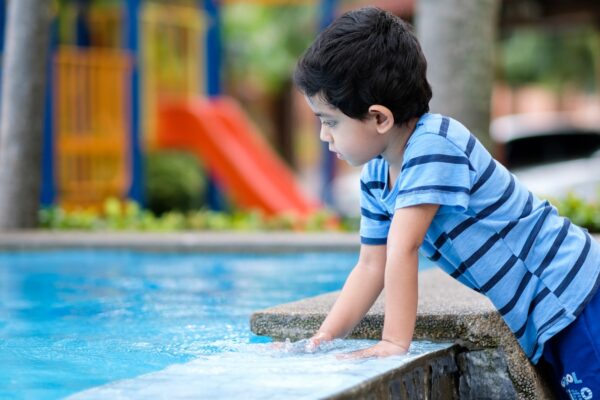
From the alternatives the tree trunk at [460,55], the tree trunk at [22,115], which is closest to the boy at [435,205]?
the tree trunk at [460,55]

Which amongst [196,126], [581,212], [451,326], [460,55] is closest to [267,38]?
[196,126]

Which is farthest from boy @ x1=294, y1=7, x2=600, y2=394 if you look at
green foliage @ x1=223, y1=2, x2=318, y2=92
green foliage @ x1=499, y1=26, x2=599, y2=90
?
green foliage @ x1=499, y1=26, x2=599, y2=90

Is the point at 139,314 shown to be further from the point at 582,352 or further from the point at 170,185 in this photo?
the point at 170,185

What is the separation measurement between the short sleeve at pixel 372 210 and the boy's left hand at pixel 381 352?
1.17ft

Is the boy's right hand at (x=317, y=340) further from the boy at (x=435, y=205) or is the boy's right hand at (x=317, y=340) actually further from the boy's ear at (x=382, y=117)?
the boy's ear at (x=382, y=117)

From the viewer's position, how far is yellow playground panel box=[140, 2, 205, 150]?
13.8m

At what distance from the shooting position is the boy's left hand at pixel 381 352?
2.87 m

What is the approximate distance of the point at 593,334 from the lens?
2908mm

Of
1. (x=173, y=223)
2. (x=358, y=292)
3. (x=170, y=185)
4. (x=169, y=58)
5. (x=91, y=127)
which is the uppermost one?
(x=169, y=58)

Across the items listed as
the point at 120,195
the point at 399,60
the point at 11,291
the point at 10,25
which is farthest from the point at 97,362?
the point at 120,195

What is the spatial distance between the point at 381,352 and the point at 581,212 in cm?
446

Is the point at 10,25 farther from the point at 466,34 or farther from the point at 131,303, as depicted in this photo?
the point at 131,303

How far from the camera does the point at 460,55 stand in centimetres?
721

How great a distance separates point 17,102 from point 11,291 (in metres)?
2.70
